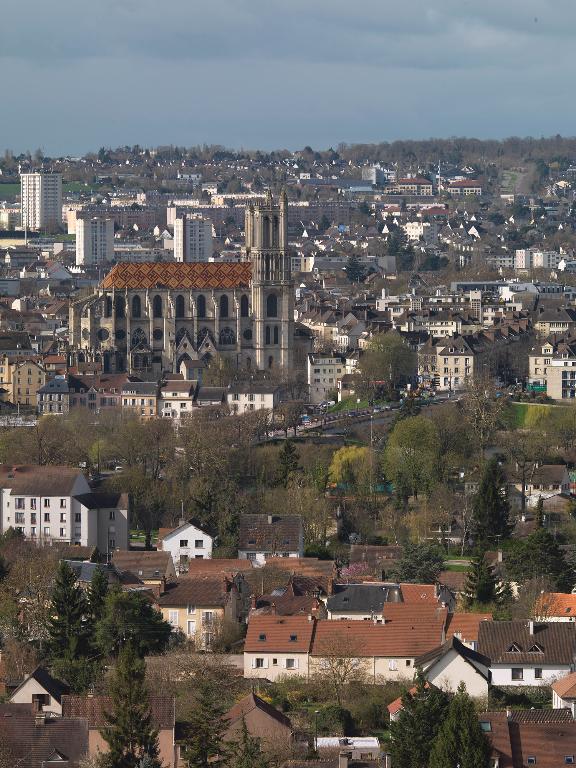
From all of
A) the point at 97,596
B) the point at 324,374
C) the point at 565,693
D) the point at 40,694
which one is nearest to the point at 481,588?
the point at 97,596

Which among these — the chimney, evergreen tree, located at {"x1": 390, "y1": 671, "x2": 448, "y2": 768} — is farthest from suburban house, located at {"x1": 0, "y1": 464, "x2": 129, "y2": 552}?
the chimney

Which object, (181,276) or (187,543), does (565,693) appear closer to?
(187,543)

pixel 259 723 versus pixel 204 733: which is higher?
pixel 204 733

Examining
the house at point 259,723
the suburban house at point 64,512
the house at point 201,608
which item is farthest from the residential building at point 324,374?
the house at point 259,723

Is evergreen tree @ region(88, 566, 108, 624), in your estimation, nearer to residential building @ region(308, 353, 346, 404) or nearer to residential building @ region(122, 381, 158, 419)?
residential building @ region(122, 381, 158, 419)

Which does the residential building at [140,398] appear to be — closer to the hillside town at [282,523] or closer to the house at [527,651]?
the hillside town at [282,523]
